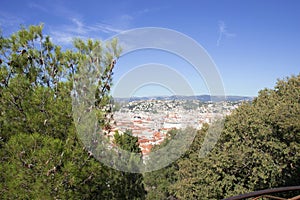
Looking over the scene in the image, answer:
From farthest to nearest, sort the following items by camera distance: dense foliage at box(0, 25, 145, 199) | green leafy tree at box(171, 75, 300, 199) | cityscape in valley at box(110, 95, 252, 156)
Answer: green leafy tree at box(171, 75, 300, 199) < cityscape in valley at box(110, 95, 252, 156) < dense foliage at box(0, 25, 145, 199)

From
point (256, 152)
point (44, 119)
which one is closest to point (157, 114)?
point (44, 119)

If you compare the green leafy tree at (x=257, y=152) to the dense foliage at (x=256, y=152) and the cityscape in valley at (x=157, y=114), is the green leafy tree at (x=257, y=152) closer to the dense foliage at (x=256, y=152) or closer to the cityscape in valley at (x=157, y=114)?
the dense foliage at (x=256, y=152)

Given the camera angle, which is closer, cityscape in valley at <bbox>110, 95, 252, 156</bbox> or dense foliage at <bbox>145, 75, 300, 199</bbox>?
cityscape in valley at <bbox>110, 95, 252, 156</bbox>

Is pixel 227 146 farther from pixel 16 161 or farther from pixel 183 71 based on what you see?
pixel 16 161

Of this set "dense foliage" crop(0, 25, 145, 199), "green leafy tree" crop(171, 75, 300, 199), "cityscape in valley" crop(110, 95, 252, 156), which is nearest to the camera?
"dense foliage" crop(0, 25, 145, 199)

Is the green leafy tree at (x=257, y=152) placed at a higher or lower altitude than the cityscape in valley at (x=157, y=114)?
lower

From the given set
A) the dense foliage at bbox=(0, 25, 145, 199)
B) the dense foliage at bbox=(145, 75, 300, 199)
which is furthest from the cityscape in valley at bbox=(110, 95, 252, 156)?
the dense foliage at bbox=(145, 75, 300, 199)

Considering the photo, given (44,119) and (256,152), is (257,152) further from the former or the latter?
(44,119)

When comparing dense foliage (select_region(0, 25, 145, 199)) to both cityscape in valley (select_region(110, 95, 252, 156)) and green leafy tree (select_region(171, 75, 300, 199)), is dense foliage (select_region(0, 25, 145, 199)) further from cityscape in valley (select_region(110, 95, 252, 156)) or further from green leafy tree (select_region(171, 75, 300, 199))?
green leafy tree (select_region(171, 75, 300, 199))

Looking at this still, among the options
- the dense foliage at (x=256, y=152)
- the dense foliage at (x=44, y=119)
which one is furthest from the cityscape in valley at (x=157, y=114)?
the dense foliage at (x=256, y=152)
